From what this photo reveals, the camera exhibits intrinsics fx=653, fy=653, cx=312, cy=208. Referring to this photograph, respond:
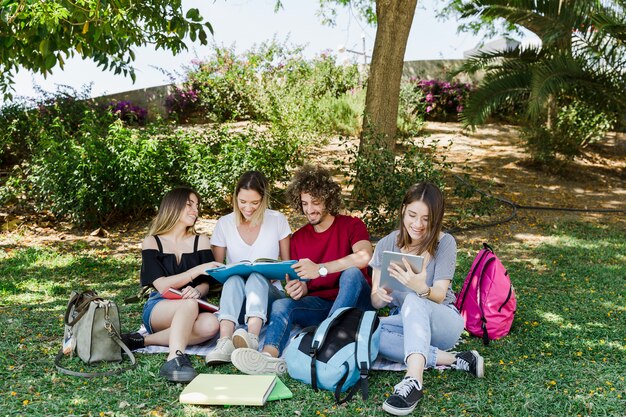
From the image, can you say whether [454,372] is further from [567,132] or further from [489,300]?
[567,132]

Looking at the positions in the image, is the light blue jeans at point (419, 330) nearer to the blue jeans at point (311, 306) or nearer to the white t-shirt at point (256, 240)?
the blue jeans at point (311, 306)

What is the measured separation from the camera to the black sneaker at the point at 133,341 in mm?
4249

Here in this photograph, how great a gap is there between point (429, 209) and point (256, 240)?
132 centimetres

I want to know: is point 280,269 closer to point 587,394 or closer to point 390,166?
point 587,394

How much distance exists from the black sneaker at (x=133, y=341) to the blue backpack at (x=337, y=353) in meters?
1.07

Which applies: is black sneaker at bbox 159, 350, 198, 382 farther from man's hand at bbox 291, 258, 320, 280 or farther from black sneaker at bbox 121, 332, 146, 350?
man's hand at bbox 291, 258, 320, 280

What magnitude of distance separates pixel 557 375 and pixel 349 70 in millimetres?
12219

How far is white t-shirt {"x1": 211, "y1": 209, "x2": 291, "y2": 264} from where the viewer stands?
466 cm

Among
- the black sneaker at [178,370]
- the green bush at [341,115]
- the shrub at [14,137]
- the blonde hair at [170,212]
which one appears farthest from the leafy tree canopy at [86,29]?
the green bush at [341,115]

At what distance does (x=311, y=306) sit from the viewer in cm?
440

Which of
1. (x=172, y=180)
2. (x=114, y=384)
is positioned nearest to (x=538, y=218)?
(x=172, y=180)

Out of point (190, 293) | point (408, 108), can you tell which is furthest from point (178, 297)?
point (408, 108)

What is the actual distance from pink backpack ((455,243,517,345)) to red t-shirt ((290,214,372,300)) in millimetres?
739

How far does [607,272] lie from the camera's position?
6.57 meters
